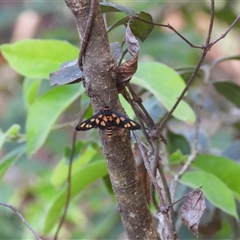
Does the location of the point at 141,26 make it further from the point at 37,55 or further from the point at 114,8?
the point at 37,55

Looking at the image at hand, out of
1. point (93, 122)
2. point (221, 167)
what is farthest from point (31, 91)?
point (93, 122)

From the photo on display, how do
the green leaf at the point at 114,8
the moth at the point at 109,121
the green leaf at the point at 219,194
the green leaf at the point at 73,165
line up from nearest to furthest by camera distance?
1. the moth at the point at 109,121
2. the green leaf at the point at 114,8
3. the green leaf at the point at 219,194
4. the green leaf at the point at 73,165

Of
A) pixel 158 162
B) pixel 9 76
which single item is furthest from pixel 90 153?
pixel 9 76

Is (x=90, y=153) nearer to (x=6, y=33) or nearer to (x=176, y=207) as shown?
(x=176, y=207)

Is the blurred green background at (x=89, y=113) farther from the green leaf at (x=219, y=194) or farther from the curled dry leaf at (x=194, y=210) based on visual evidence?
the curled dry leaf at (x=194, y=210)

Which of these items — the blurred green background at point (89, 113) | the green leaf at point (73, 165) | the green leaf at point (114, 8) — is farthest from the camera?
the blurred green background at point (89, 113)

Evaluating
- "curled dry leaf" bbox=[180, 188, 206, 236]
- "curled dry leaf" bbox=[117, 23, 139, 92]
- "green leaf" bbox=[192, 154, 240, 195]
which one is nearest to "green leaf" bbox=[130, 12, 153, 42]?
"curled dry leaf" bbox=[117, 23, 139, 92]

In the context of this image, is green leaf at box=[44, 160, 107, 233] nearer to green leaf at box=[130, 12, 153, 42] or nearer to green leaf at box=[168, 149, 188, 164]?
green leaf at box=[168, 149, 188, 164]

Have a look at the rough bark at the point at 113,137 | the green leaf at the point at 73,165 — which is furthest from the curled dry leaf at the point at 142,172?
the green leaf at the point at 73,165
